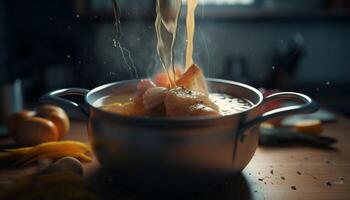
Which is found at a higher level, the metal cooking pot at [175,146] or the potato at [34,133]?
the metal cooking pot at [175,146]

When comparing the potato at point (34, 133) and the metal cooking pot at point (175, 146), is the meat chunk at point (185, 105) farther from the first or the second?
the potato at point (34, 133)

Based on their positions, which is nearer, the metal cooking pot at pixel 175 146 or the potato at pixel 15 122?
the metal cooking pot at pixel 175 146

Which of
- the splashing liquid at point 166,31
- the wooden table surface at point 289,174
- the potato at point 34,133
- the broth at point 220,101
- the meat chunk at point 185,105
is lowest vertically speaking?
the wooden table surface at point 289,174

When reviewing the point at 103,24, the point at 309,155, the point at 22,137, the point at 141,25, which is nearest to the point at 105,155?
the point at 22,137

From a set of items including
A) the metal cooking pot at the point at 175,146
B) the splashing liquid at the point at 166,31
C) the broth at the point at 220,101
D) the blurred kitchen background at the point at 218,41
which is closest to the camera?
the metal cooking pot at the point at 175,146

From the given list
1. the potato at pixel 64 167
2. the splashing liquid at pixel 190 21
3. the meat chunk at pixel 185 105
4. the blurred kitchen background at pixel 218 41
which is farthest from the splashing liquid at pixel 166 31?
the blurred kitchen background at pixel 218 41

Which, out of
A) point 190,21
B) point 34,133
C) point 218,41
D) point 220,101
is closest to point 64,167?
point 34,133

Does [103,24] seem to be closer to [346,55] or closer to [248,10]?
[248,10]
